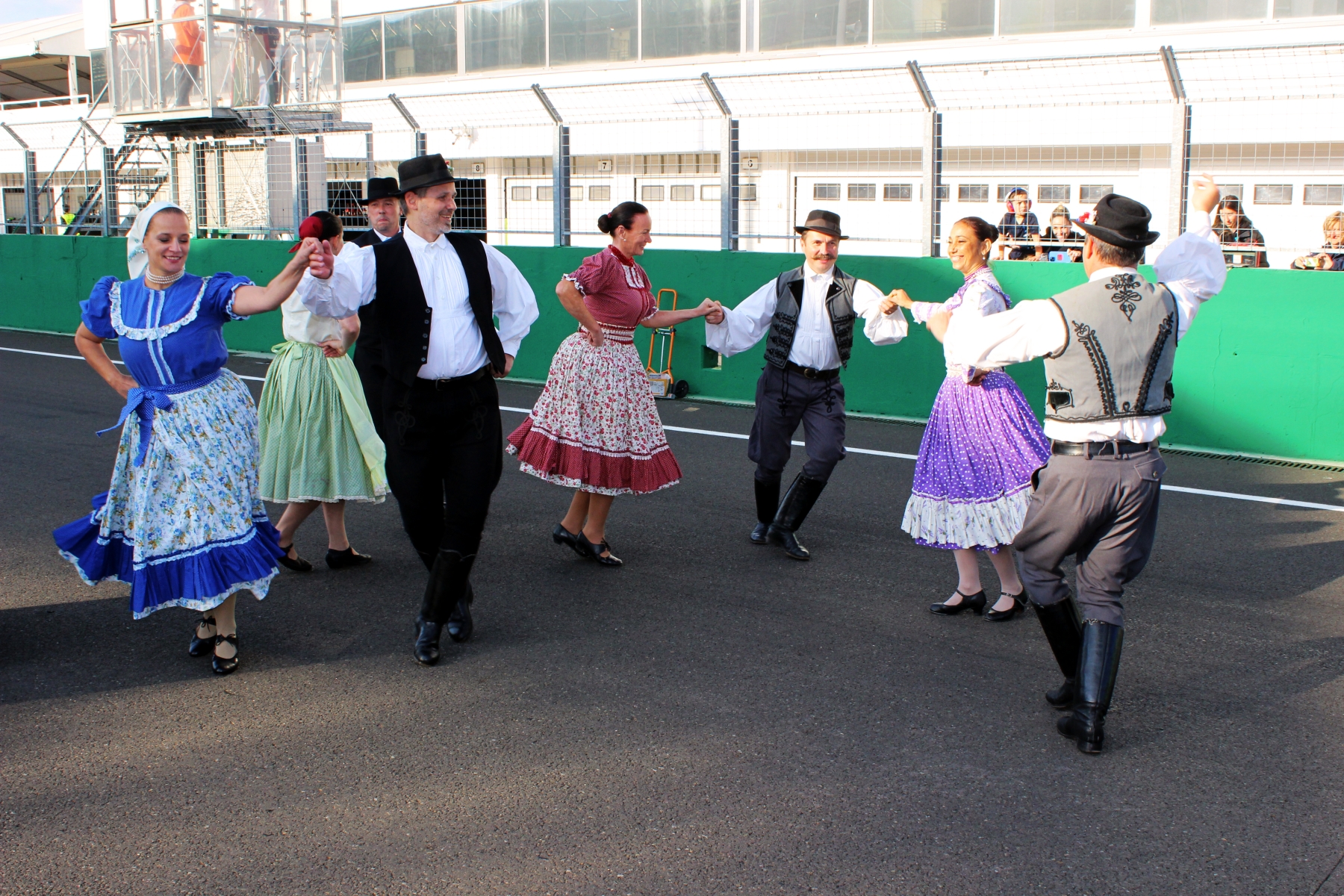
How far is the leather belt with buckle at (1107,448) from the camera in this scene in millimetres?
4035

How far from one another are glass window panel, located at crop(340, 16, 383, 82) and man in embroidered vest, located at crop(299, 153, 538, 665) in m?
22.6

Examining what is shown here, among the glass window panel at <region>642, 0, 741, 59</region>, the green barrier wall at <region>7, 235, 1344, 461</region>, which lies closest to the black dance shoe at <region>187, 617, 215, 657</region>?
the green barrier wall at <region>7, 235, 1344, 461</region>

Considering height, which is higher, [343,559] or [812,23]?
[812,23]

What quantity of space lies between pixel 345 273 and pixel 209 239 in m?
13.0

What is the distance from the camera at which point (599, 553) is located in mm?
6379

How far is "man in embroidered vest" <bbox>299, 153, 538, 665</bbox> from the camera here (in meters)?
4.73

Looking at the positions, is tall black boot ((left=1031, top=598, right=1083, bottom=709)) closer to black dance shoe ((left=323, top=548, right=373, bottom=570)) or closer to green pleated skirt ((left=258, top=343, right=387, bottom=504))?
green pleated skirt ((left=258, top=343, right=387, bottom=504))

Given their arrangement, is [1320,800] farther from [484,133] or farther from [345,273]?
[484,133]

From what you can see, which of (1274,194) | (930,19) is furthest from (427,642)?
(930,19)

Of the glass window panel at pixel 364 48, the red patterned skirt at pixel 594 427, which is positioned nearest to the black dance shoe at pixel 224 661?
the red patterned skirt at pixel 594 427

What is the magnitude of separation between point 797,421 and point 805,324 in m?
Result: 0.56

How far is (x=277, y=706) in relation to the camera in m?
4.52

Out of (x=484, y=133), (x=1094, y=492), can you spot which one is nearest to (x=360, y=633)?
(x=1094, y=492)

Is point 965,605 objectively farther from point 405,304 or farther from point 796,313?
point 405,304
